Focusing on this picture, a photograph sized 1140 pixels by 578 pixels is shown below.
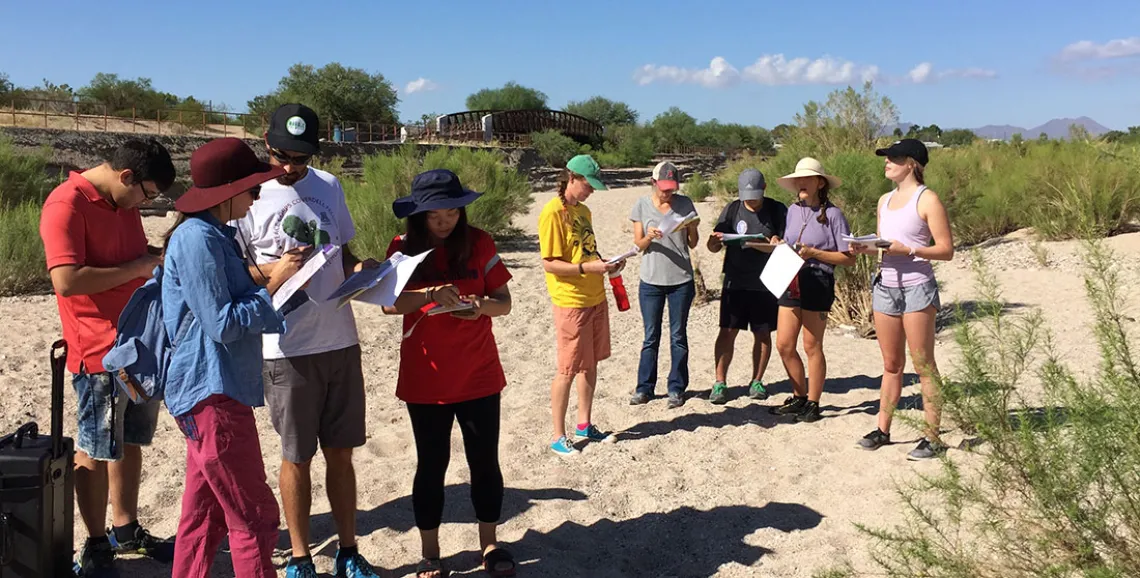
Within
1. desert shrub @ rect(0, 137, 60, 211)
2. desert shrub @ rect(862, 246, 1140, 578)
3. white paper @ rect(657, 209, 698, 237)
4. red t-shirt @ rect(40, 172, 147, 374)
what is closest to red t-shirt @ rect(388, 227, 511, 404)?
red t-shirt @ rect(40, 172, 147, 374)

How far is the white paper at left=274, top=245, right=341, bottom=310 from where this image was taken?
8.30ft

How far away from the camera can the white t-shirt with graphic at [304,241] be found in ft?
9.61


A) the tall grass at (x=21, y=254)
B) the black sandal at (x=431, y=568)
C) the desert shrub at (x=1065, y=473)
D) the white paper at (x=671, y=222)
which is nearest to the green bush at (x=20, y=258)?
the tall grass at (x=21, y=254)

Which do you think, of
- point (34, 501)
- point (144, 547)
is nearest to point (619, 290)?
point (144, 547)

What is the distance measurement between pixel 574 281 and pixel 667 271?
109cm

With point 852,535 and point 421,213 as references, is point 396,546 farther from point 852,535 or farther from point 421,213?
point 852,535

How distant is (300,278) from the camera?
254 centimetres

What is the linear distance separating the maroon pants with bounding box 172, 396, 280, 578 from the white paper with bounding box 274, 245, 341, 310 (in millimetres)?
336

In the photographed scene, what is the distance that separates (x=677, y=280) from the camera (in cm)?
548

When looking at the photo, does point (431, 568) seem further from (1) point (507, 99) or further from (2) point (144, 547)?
(1) point (507, 99)

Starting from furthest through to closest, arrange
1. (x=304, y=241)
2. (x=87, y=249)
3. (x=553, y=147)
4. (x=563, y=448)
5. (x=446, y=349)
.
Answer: (x=553, y=147) < (x=563, y=448) < (x=446, y=349) < (x=87, y=249) < (x=304, y=241)

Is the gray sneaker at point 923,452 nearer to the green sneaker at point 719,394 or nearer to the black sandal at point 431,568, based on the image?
the green sneaker at point 719,394

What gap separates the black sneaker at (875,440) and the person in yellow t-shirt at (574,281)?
1.52 meters

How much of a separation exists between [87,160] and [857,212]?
1893 cm
